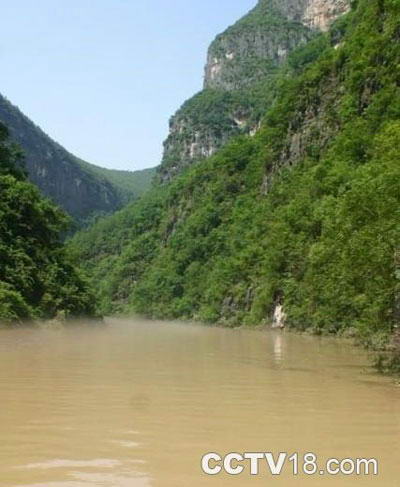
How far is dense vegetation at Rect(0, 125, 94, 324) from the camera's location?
47781mm

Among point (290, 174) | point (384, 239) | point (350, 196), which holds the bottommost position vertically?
point (384, 239)

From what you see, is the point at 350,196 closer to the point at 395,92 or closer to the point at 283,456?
the point at 283,456

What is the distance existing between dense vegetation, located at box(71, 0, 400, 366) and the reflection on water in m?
4.15

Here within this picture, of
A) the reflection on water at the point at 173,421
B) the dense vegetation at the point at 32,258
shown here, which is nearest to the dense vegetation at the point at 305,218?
the reflection on water at the point at 173,421

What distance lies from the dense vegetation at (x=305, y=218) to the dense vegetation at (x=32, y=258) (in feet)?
26.0

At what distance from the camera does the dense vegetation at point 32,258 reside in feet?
157

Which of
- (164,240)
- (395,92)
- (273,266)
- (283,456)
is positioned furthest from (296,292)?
(164,240)

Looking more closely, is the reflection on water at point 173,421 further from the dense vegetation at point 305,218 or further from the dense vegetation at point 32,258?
the dense vegetation at point 32,258

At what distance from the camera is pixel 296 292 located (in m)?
60.1

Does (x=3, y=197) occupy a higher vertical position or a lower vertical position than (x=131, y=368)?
higher

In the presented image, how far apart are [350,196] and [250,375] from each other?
7491 millimetres

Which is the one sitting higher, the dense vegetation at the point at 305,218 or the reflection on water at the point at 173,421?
the dense vegetation at the point at 305,218

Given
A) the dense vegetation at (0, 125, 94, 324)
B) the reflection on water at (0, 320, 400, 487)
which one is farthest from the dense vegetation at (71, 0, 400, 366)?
the dense vegetation at (0, 125, 94, 324)

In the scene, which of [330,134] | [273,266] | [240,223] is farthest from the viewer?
[240,223]
